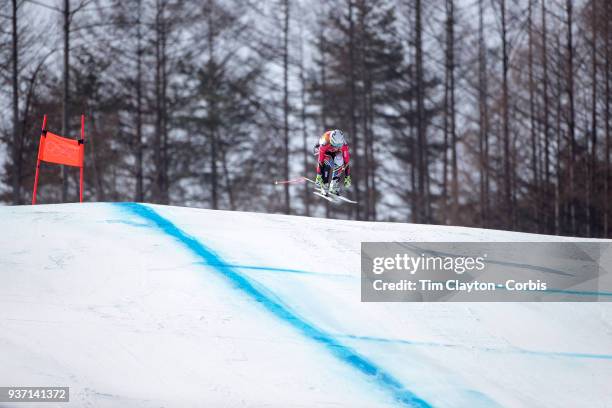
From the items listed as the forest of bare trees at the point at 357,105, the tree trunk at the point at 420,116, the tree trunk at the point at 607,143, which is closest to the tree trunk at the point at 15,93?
the forest of bare trees at the point at 357,105

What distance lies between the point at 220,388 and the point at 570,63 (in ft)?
Answer: 71.2

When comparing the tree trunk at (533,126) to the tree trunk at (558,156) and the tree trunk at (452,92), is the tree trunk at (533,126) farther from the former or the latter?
the tree trunk at (452,92)

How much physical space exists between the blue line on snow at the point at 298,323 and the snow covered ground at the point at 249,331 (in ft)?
0.07

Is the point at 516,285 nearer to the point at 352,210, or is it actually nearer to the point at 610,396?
the point at 610,396

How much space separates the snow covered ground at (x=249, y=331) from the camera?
22.0ft

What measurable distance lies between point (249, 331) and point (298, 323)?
0.64 metres

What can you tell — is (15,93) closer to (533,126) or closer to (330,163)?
(330,163)

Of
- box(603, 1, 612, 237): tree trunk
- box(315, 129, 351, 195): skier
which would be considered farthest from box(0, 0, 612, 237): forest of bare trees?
box(315, 129, 351, 195): skier

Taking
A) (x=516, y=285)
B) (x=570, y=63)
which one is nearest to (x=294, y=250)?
(x=516, y=285)

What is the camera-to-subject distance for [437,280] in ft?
32.3

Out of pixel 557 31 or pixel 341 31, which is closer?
pixel 557 31

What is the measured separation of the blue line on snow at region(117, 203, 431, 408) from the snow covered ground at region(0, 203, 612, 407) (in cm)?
2

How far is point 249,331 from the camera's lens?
25.1 ft

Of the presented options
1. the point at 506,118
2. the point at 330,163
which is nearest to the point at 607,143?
the point at 506,118
